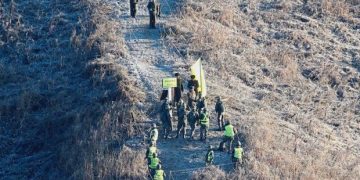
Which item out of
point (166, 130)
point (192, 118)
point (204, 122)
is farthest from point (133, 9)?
point (204, 122)

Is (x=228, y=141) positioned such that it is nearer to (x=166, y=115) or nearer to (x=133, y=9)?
(x=166, y=115)

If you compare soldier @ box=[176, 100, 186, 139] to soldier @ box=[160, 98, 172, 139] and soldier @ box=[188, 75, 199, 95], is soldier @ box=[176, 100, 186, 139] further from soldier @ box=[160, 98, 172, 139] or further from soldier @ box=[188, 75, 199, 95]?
soldier @ box=[188, 75, 199, 95]

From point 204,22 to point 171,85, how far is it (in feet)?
30.2

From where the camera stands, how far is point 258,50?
30812 millimetres

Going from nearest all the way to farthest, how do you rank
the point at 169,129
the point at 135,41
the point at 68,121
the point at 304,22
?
the point at 169,129, the point at 68,121, the point at 135,41, the point at 304,22

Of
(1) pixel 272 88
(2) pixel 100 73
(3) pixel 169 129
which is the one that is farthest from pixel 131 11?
(3) pixel 169 129

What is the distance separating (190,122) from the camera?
22062 millimetres

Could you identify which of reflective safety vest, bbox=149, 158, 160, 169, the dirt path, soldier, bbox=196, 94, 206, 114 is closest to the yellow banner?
soldier, bbox=196, 94, 206, 114

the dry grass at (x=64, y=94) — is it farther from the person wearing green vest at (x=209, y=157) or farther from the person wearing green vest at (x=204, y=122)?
the person wearing green vest at (x=204, y=122)

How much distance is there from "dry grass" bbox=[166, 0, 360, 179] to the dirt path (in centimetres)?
89

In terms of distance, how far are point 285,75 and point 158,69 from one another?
593 cm

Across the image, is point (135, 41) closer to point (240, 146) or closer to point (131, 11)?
point (131, 11)

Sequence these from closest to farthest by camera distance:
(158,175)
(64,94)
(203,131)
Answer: (158,175), (203,131), (64,94)

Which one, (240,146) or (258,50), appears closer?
(240,146)
